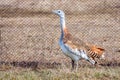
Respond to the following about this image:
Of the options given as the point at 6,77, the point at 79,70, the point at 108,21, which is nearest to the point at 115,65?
the point at 79,70

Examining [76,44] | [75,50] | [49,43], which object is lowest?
[49,43]

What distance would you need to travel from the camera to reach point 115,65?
378 inches

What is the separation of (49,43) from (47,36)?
3.90 feet

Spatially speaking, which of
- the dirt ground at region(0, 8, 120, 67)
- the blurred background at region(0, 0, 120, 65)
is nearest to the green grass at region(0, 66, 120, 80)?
the dirt ground at region(0, 8, 120, 67)

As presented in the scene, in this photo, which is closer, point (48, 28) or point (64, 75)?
point (64, 75)

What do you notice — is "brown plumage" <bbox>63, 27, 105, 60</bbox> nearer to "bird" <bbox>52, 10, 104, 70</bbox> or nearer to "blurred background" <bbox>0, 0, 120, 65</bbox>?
"bird" <bbox>52, 10, 104, 70</bbox>

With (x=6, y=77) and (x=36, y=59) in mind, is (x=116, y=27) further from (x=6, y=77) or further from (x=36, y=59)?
(x=6, y=77)

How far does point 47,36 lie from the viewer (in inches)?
515

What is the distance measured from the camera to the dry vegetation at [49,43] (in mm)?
8383

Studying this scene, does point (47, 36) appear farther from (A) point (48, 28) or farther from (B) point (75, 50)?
(B) point (75, 50)

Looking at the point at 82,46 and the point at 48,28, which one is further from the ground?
the point at 82,46


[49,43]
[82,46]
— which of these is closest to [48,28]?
[49,43]

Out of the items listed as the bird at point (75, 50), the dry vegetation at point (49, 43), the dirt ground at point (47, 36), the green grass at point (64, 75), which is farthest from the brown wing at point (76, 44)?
the green grass at point (64, 75)

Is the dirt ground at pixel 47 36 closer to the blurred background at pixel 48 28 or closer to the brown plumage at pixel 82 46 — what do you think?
the blurred background at pixel 48 28
